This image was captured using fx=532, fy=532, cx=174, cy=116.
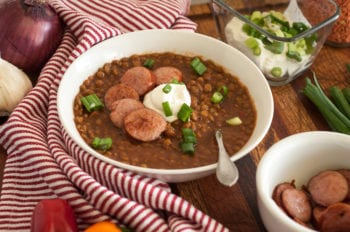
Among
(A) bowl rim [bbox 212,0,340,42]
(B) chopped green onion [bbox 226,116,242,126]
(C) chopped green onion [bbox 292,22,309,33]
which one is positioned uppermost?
(A) bowl rim [bbox 212,0,340,42]

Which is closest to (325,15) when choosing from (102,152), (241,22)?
(241,22)

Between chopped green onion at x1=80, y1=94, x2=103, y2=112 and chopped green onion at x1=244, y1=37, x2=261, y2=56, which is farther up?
chopped green onion at x1=244, y1=37, x2=261, y2=56

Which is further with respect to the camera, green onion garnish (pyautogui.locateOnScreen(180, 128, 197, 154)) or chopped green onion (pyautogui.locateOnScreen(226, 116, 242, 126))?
chopped green onion (pyautogui.locateOnScreen(226, 116, 242, 126))

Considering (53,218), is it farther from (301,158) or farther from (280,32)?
(280,32)

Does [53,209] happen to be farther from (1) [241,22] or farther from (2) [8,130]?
(1) [241,22]

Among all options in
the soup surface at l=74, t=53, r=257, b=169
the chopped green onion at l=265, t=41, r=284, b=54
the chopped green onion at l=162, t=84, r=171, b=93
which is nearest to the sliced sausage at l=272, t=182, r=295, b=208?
the soup surface at l=74, t=53, r=257, b=169

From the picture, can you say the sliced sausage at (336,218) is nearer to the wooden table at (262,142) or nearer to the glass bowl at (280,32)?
the wooden table at (262,142)

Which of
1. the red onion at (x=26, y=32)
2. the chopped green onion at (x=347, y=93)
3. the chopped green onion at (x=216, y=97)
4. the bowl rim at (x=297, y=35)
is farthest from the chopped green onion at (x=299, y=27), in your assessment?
the red onion at (x=26, y=32)

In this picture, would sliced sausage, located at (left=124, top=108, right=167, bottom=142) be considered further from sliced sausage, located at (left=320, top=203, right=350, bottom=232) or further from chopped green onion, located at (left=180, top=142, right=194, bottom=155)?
sliced sausage, located at (left=320, top=203, right=350, bottom=232)
